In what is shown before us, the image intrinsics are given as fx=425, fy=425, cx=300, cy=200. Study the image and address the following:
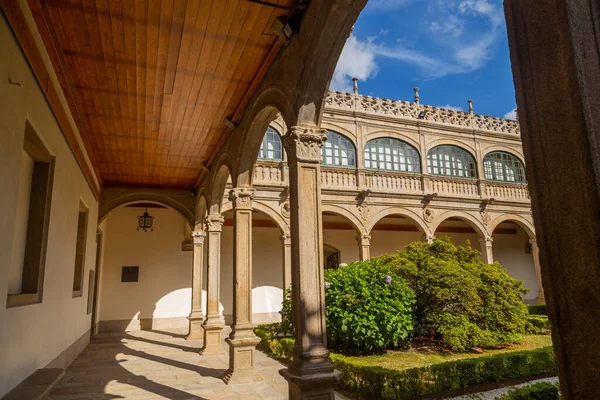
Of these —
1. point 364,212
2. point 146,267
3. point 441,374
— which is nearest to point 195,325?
point 146,267

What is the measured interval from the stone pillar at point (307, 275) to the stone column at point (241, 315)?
2390 millimetres

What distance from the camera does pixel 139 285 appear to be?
14.0m

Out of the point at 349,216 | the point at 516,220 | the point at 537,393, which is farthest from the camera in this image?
the point at 516,220

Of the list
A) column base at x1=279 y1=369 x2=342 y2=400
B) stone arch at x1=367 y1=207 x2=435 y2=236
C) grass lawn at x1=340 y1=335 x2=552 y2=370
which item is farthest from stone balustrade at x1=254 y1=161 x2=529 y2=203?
column base at x1=279 y1=369 x2=342 y2=400

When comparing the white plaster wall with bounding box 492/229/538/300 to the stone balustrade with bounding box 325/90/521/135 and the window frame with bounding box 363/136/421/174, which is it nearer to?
the stone balustrade with bounding box 325/90/521/135

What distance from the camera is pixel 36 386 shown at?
3.89 m

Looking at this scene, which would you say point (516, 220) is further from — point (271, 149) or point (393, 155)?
point (271, 149)

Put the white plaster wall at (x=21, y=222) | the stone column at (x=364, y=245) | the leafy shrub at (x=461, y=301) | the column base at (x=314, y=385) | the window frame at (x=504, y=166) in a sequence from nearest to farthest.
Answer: the white plaster wall at (x=21, y=222) → the column base at (x=314, y=385) → the leafy shrub at (x=461, y=301) → the stone column at (x=364, y=245) → the window frame at (x=504, y=166)

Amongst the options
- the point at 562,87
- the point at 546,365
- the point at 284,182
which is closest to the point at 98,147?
the point at 284,182

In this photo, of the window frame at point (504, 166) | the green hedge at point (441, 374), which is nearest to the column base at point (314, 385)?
the green hedge at point (441, 374)

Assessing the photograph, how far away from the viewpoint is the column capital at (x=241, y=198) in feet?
21.5

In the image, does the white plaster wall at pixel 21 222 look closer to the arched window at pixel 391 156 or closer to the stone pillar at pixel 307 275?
the stone pillar at pixel 307 275

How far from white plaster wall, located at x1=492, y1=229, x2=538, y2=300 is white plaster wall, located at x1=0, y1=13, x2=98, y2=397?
59.4ft

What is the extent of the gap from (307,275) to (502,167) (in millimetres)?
16356
